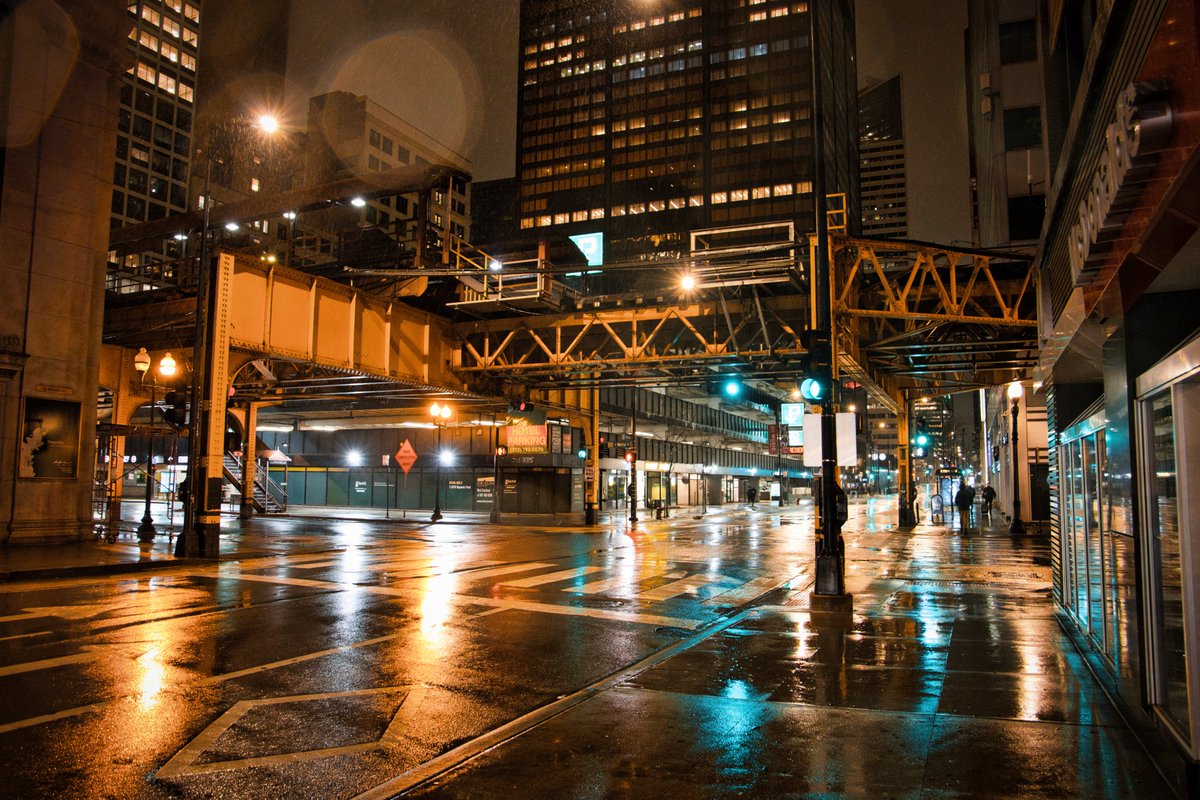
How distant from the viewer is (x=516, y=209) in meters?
150

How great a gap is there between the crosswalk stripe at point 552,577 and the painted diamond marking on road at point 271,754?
749cm

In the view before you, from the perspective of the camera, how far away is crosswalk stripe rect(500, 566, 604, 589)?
48.6 feet

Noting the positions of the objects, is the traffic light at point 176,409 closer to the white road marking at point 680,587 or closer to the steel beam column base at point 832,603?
the white road marking at point 680,587

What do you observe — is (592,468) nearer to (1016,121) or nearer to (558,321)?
(558,321)

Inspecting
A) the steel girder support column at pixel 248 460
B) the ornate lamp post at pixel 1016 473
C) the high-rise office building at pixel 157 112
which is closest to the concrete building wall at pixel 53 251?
the steel girder support column at pixel 248 460

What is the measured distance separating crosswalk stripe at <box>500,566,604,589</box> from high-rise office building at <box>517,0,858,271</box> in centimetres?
10357

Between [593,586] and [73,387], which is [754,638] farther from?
[73,387]

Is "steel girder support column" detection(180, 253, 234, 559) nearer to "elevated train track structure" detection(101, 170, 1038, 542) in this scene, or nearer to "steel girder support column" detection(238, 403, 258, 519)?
"elevated train track structure" detection(101, 170, 1038, 542)

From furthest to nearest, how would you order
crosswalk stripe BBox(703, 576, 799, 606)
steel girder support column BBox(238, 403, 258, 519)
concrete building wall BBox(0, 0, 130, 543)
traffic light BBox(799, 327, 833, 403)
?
steel girder support column BBox(238, 403, 258, 519) → concrete building wall BBox(0, 0, 130, 543) → crosswalk stripe BBox(703, 576, 799, 606) → traffic light BBox(799, 327, 833, 403)

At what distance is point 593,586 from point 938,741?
9.50 metres

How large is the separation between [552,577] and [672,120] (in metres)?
136

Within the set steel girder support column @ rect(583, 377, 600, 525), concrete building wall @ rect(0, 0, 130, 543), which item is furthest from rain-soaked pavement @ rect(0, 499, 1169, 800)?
steel girder support column @ rect(583, 377, 600, 525)

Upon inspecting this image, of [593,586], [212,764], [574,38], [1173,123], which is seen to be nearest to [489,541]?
[593,586]

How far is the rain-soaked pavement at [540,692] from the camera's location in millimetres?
→ 5012
